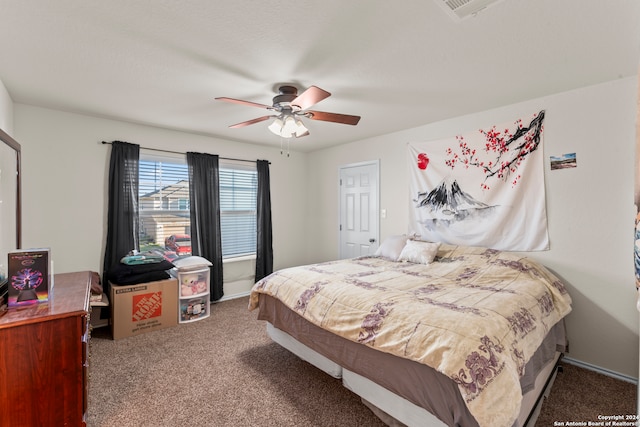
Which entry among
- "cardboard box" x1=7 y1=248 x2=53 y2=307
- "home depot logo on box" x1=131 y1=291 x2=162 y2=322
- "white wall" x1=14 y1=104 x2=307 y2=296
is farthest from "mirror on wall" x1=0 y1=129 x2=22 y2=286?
"home depot logo on box" x1=131 y1=291 x2=162 y2=322

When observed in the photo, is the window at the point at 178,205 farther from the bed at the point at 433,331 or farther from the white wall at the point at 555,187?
the bed at the point at 433,331

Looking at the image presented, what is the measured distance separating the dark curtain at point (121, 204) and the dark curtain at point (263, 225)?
5.44 ft

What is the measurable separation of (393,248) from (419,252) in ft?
1.13

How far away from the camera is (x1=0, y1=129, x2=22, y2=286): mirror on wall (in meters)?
1.86

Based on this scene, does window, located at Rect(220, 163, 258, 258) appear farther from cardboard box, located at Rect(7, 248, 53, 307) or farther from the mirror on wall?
cardboard box, located at Rect(7, 248, 53, 307)

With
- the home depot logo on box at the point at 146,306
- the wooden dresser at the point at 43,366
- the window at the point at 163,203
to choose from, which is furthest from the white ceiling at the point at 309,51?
the home depot logo on box at the point at 146,306

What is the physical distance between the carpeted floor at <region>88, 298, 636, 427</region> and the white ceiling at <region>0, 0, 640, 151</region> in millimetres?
2356

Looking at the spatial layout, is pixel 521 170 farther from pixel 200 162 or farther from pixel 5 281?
pixel 5 281

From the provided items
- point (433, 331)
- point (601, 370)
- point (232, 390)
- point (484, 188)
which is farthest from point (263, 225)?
point (601, 370)

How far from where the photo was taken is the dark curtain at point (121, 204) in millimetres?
3357

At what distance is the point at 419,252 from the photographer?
3113 mm

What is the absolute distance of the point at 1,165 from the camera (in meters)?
1.86

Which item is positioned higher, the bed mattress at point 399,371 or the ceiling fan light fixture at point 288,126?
the ceiling fan light fixture at point 288,126

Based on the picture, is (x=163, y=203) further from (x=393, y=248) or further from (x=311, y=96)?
(x=393, y=248)
